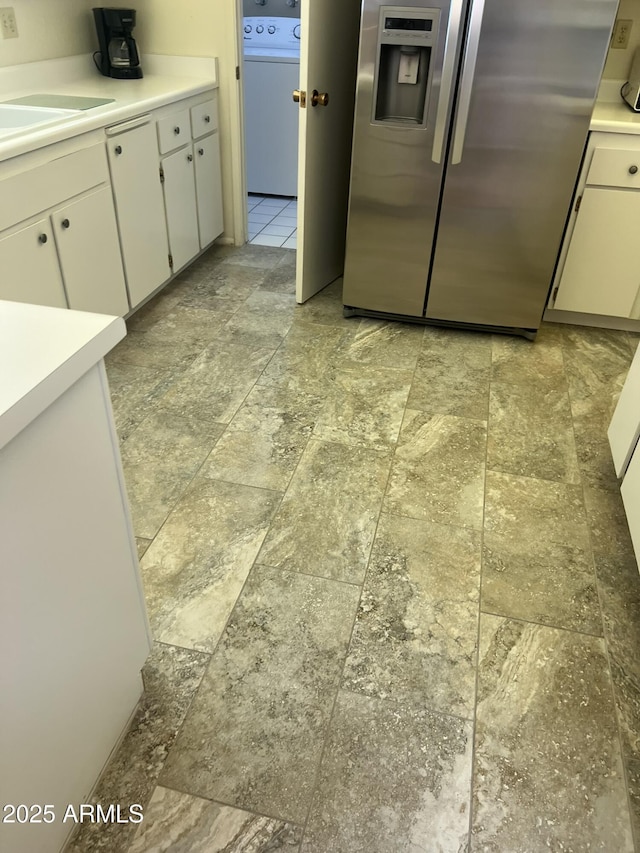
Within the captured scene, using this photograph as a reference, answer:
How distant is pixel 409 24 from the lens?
94.0 inches

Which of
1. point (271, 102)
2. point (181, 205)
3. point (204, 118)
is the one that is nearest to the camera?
point (181, 205)

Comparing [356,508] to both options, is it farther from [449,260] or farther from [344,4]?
[344,4]

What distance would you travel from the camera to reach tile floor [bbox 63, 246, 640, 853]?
1.23 metres

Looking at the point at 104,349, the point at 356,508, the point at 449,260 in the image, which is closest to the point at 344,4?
the point at 449,260

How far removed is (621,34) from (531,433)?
1.98 m

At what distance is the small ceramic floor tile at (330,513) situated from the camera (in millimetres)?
1757

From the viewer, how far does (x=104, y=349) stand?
0.93m

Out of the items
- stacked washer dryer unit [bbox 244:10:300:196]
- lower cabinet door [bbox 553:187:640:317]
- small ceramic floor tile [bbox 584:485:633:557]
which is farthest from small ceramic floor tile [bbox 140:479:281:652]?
stacked washer dryer unit [bbox 244:10:300:196]

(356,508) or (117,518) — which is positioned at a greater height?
(117,518)

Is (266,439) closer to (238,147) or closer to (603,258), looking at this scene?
(603,258)

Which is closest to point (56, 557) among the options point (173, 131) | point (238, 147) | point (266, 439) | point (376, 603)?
point (376, 603)

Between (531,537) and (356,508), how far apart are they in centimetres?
52

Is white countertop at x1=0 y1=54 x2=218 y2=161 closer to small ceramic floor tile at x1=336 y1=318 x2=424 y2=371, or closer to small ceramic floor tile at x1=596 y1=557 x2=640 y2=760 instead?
small ceramic floor tile at x1=336 y1=318 x2=424 y2=371

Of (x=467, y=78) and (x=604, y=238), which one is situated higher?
(x=467, y=78)
